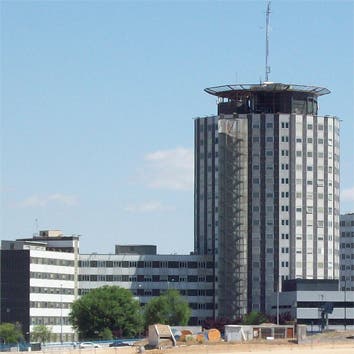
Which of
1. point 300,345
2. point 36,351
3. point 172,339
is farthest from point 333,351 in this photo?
point 36,351

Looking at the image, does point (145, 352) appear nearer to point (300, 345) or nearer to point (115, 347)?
point (115, 347)

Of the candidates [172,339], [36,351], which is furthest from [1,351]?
[172,339]

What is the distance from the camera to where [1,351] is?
200 meters

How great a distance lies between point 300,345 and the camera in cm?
19775

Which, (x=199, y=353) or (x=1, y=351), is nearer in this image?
(x=199, y=353)

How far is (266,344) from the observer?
641 ft

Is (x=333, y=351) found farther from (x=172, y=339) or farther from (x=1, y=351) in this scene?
(x=1, y=351)

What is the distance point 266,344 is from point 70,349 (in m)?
25.1

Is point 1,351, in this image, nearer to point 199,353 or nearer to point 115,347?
point 115,347

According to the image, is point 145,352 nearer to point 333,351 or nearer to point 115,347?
→ point 115,347

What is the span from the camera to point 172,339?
7810 inches

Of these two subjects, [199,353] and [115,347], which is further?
[115,347]

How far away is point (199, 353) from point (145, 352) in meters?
8.09

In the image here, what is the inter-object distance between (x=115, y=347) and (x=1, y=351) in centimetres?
1569
